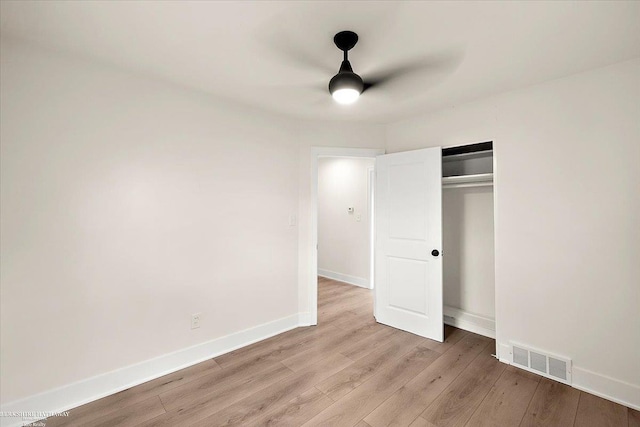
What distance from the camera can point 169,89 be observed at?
2.43 metres

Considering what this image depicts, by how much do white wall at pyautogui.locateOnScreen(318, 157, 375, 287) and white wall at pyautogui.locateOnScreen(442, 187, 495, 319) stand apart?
63.9 inches

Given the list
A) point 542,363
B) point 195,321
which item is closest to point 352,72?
point 195,321

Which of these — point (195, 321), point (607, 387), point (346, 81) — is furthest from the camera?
point (195, 321)

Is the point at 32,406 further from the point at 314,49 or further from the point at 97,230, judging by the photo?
the point at 314,49

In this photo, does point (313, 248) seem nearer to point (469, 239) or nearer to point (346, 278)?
point (469, 239)

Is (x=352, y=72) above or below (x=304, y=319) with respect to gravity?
above

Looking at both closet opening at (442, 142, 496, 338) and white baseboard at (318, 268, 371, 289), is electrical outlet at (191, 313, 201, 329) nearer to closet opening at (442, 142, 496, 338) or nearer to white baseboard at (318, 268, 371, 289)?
closet opening at (442, 142, 496, 338)

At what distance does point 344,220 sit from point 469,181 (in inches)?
101

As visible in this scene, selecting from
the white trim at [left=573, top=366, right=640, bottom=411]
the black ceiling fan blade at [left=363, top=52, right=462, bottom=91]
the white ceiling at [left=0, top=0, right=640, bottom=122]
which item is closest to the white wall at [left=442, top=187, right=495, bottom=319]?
the white trim at [left=573, top=366, right=640, bottom=411]

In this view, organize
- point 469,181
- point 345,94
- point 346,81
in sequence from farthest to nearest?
point 469,181
point 345,94
point 346,81

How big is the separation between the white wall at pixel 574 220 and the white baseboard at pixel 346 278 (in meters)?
2.53

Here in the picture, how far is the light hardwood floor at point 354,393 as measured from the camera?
1.87 meters

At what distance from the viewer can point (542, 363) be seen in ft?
7.80

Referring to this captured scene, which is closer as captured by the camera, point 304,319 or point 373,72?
point 373,72
